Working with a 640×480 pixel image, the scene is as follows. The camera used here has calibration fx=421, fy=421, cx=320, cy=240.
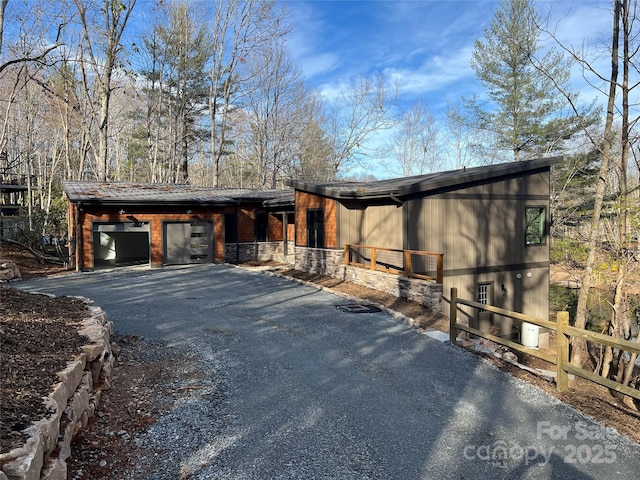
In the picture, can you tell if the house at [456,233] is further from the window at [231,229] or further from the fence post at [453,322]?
the window at [231,229]

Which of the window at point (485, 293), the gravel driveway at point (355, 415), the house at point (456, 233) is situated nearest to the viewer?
the gravel driveway at point (355, 415)

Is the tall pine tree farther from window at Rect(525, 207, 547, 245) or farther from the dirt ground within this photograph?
the dirt ground

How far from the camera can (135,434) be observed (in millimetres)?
3748

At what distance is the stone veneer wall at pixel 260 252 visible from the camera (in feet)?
58.3

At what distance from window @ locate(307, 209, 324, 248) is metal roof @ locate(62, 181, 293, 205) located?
73.0 inches

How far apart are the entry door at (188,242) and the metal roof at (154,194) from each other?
40.7 inches

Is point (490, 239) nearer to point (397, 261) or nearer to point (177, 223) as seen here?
point (397, 261)

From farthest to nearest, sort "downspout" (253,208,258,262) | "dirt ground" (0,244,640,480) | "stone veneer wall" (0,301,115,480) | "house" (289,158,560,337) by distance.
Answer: "downspout" (253,208,258,262) < "house" (289,158,560,337) < "dirt ground" (0,244,640,480) < "stone veneer wall" (0,301,115,480)

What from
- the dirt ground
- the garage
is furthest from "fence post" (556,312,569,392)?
the garage

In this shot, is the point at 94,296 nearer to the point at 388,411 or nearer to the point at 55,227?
the point at 388,411

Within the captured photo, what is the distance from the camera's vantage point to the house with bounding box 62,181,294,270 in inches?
585

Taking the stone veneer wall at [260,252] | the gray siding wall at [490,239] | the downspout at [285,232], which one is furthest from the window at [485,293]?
the downspout at [285,232]

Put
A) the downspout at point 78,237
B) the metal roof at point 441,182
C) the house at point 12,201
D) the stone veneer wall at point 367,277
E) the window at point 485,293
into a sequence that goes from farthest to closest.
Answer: the house at point 12,201, the downspout at point 78,237, the window at point 485,293, the metal roof at point 441,182, the stone veneer wall at point 367,277

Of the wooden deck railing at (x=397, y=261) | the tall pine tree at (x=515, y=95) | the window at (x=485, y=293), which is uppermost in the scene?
the tall pine tree at (x=515, y=95)
